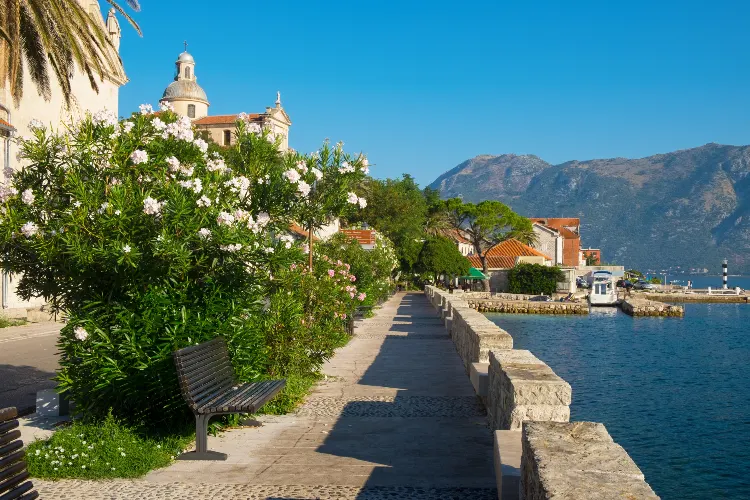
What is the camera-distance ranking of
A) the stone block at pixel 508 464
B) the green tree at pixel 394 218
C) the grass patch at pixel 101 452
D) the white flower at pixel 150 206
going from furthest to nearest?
the green tree at pixel 394 218 < the white flower at pixel 150 206 < the grass patch at pixel 101 452 < the stone block at pixel 508 464

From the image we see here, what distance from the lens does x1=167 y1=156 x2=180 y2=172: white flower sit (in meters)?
8.81

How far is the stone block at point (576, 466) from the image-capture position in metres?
3.78

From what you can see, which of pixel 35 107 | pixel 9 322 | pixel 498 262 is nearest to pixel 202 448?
pixel 9 322

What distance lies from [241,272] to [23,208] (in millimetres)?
2487

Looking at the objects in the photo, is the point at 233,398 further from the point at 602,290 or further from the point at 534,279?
the point at 602,290

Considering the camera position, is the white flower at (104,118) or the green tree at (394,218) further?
the green tree at (394,218)

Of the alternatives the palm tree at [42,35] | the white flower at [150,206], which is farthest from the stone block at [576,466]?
the palm tree at [42,35]

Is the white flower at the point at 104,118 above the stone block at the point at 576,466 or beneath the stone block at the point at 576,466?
above

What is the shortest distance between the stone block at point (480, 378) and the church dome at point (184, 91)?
93431mm

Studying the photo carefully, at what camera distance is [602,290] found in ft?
234

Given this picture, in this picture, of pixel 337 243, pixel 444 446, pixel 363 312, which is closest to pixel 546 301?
pixel 363 312

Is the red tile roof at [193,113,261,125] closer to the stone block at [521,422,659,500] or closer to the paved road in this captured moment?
the paved road

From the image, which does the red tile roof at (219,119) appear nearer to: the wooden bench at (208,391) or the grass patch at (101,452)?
the wooden bench at (208,391)

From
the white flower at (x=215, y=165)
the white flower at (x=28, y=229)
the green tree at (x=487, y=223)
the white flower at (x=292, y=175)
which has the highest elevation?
the green tree at (x=487, y=223)
